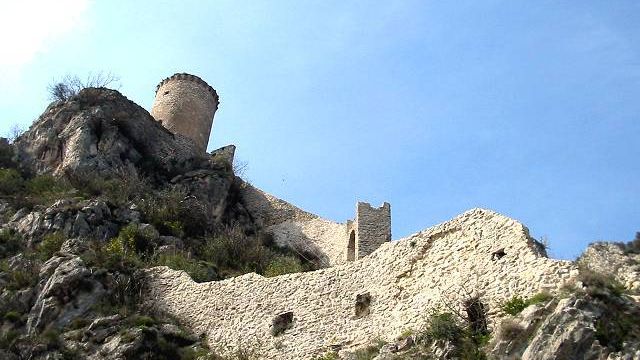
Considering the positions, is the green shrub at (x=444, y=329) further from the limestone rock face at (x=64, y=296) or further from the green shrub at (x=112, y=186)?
the green shrub at (x=112, y=186)

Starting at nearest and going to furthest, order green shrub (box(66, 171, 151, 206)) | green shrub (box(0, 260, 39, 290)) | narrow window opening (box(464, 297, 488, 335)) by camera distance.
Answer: narrow window opening (box(464, 297, 488, 335)) → green shrub (box(0, 260, 39, 290)) → green shrub (box(66, 171, 151, 206))

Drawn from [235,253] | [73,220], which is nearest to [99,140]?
[73,220]

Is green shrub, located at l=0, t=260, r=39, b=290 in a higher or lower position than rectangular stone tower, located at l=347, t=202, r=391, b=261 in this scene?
lower

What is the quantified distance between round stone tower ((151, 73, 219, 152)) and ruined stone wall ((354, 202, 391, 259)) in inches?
397

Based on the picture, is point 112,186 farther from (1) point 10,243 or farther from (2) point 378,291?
(2) point 378,291

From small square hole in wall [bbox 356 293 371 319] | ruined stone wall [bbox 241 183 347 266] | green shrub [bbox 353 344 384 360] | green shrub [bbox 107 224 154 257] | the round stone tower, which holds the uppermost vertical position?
the round stone tower

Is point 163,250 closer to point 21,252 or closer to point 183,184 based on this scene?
point 21,252

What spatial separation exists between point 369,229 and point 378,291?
12.6 metres

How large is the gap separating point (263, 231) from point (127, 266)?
1143cm

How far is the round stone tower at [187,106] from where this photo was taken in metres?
38.7

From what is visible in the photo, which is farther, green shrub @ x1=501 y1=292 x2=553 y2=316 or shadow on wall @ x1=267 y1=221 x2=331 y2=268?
shadow on wall @ x1=267 y1=221 x2=331 y2=268

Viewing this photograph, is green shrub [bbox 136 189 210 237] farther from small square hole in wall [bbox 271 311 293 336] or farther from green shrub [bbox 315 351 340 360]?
green shrub [bbox 315 351 340 360]

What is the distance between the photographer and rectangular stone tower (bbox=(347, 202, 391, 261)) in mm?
29922

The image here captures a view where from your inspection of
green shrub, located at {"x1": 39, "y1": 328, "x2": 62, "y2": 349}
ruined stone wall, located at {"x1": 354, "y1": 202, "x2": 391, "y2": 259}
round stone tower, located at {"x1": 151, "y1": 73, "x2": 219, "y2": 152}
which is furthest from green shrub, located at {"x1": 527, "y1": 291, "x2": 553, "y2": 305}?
round stone tower, located at {"x1": 151, "y1": 73, "x2": 219, "y2": 152}
